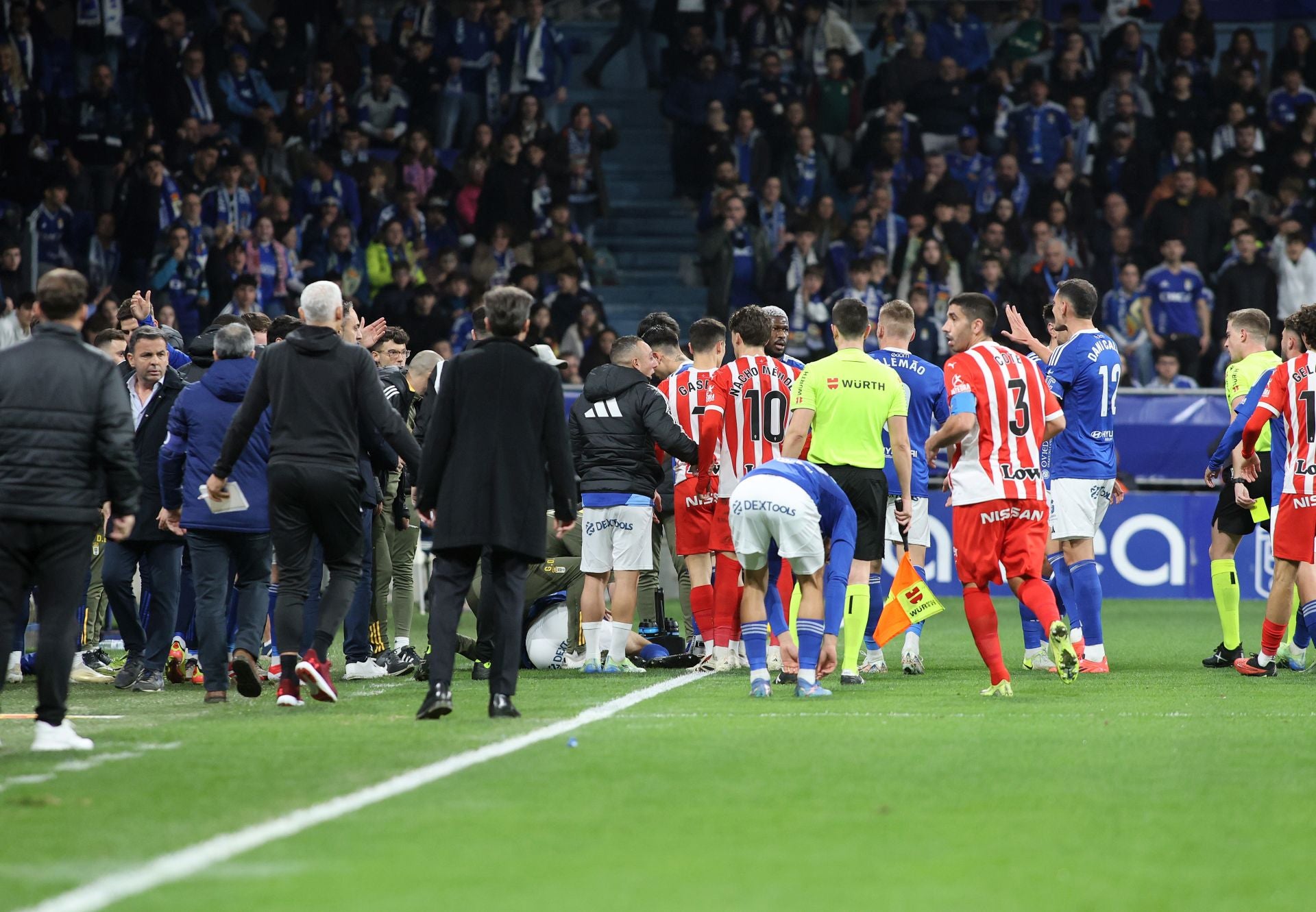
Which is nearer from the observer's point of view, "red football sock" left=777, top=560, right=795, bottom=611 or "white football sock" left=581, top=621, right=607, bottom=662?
"red football sock" left=777, top=560, right=795, bottom=611

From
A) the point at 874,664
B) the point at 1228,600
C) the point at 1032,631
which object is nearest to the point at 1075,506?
the point at 1032,631

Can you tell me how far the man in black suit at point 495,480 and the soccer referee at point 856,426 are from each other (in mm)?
1751

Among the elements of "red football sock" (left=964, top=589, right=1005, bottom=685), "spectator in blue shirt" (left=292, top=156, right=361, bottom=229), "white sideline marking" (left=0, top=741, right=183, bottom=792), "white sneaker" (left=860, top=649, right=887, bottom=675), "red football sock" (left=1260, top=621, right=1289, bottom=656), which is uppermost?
"spectator in blue shirt" (left=292, top=156, right=361, bottom=229)

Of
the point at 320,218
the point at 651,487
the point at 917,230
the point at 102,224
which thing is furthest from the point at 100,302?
the point at 651,487

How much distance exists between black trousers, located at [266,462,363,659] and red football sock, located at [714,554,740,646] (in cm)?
266

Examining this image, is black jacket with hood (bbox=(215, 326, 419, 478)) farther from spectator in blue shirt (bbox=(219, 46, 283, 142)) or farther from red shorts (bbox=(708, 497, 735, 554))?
spectator in blue shirt (bbox=(219, 46, 283, 142))

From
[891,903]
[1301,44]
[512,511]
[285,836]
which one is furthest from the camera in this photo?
[1301,44]

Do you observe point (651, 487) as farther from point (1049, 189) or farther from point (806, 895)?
point (1049, 189)

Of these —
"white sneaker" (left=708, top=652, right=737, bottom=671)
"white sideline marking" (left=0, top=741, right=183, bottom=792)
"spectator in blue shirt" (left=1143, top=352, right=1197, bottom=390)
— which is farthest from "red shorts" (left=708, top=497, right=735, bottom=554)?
"spectator in blue shirt" (left=1143, top=352, right=1197, bottom=390)

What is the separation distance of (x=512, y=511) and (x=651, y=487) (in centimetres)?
327

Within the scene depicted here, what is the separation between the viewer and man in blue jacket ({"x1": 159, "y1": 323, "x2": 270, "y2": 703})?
31.5 feet

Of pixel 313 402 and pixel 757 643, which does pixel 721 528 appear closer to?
pixel 757 643

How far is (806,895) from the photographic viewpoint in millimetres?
4754

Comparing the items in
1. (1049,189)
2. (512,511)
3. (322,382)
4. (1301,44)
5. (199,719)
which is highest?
(1301,44)
